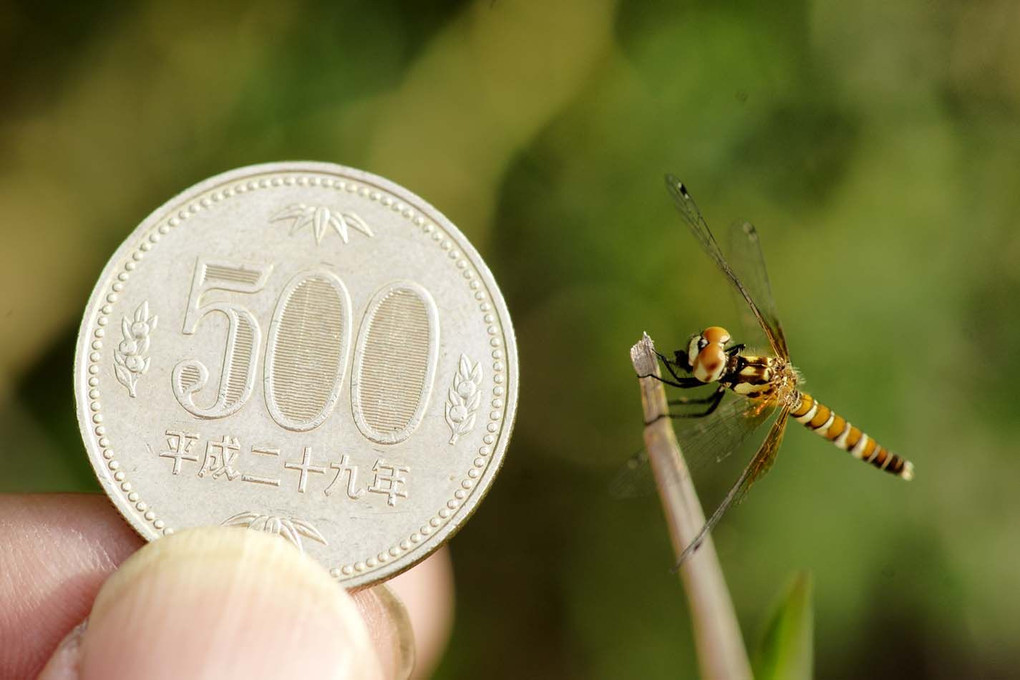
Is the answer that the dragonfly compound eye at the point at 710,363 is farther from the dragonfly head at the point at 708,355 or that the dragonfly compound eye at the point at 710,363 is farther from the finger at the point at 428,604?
the finger at the point at 428,604

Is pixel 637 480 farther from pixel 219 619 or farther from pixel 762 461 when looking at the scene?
pixel 219 619

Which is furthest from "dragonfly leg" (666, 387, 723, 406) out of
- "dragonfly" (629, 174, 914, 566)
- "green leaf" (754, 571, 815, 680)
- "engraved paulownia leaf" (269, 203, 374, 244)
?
"engraved paulownia leaf" (269, 203, 374, 244)

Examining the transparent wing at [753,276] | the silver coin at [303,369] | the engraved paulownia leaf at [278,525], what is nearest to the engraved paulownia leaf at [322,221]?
the silver coin at [303,369]

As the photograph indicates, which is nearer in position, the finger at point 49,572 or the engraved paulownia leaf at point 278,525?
the engraved paulownia leaf at point 278,525

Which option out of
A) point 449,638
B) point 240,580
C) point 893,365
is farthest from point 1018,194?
point 240,580

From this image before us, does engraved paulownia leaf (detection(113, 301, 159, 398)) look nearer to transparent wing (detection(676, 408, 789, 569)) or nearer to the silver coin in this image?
the silver coin

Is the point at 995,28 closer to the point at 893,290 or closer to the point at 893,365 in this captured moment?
the point at 893,290

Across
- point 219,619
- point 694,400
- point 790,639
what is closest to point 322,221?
point 219,619
